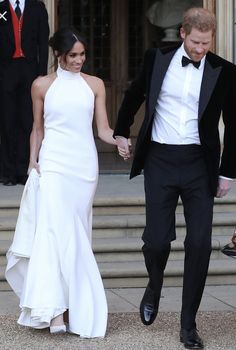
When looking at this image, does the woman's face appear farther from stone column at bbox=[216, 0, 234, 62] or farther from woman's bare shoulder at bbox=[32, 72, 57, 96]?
stone column at bbox=[216, 0, 234, 62]

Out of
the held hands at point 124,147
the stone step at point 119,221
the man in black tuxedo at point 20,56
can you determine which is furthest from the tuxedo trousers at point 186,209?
the man in black tuxedo at point 20,56

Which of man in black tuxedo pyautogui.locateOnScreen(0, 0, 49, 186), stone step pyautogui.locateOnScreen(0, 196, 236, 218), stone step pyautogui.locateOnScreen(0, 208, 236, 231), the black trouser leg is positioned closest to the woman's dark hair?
the black trouser leg

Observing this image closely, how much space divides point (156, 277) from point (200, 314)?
902 millimetres

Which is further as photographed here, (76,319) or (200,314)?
(200,314)

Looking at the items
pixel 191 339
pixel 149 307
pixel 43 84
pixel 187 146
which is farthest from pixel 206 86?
pixel 191 339

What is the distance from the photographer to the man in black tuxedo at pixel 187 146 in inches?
223

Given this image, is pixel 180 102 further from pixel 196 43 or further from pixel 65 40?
pixel 65 40

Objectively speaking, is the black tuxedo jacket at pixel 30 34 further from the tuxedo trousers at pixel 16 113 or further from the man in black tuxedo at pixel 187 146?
the man in black tuxedo at pixel 187 146

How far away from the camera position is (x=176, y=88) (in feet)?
18.6

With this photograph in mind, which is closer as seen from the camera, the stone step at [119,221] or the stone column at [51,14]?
the stone step at [119,221]

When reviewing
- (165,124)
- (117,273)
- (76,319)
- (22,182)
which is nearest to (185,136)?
(165,124)

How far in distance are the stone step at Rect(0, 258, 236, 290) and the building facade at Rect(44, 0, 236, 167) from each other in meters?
4.27

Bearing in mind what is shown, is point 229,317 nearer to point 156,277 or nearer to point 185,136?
point 156,277

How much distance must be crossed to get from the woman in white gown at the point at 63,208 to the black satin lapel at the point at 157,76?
43 centimetres
